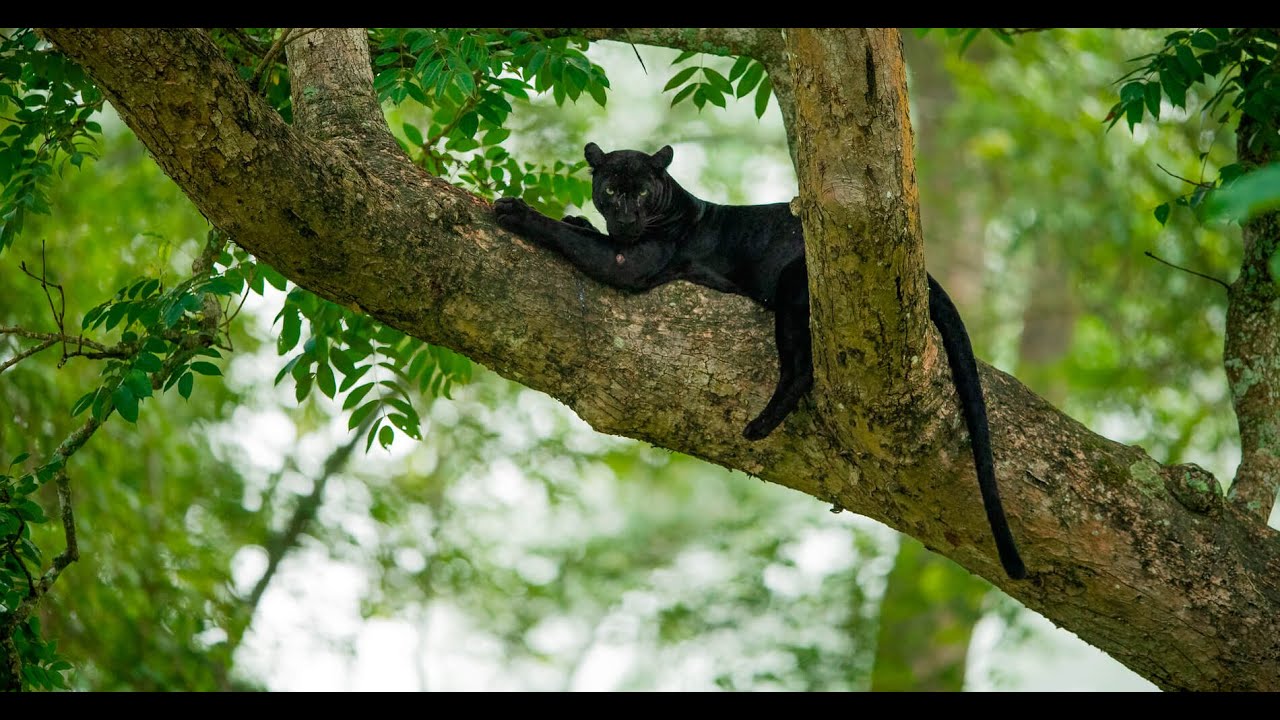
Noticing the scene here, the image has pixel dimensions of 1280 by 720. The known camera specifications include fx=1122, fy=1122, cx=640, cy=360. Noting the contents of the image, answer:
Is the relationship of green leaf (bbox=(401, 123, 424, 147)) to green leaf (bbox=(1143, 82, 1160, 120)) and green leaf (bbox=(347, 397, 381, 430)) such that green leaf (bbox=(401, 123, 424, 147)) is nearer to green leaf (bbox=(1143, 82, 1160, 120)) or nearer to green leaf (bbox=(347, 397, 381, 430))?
green leaf (bbox=(347, 397, 381, 430))

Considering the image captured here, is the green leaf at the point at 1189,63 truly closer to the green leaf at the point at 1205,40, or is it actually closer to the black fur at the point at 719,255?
the green leaf at the point at 1205,40

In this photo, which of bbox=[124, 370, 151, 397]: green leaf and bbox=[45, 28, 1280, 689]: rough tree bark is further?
bbox=[124, 370, 151, 397]: green leaf

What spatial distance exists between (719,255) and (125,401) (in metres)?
2.45

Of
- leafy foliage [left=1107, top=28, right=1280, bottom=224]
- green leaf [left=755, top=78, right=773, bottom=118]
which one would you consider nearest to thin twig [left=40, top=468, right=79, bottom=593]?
green leaf [left=755, top=78, right=773, bottom=118]

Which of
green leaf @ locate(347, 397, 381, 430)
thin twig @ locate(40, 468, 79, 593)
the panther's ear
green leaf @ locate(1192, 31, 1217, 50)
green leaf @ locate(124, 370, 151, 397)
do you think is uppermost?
the panther's ear

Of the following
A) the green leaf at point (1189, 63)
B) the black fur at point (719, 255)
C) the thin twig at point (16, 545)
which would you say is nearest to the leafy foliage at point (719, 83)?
the black fur at point (719, 255)

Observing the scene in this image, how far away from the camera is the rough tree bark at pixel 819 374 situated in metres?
3.40

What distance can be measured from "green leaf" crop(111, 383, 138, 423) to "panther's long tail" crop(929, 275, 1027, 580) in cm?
273

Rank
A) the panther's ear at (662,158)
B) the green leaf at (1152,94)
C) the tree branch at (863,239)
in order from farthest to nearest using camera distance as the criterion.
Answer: the panther's ear at (662,158) → the green leaf at (1152,94) → the tree branch at (863,239)

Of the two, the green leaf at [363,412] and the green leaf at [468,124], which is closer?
the green leaf at [468,124]

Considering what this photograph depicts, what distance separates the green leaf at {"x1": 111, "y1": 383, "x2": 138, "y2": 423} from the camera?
12.1 feet

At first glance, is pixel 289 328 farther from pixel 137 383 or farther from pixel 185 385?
pixel 137 383

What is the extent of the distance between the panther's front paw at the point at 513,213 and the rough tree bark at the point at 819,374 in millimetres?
52
